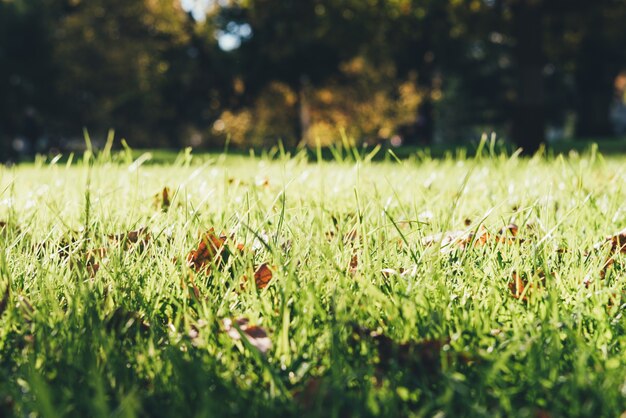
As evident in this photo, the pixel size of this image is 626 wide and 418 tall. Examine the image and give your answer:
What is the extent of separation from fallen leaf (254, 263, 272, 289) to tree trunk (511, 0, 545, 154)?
9099mm

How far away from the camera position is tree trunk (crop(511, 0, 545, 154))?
10148 mm

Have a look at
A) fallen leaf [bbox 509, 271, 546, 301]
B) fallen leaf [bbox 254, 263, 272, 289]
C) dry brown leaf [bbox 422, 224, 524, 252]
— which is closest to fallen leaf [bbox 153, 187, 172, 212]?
fallen leaf [bbox 254, 263, 272, 289]

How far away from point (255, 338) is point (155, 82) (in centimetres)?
2539

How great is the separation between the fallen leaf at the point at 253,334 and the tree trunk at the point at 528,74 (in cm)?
942

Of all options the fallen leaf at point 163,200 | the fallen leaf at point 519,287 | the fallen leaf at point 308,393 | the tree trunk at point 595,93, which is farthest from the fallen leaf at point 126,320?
the tree trunk at point 595,93

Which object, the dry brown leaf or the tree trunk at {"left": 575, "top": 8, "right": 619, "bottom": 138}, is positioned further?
the tree trunk at {"left": 575, "top": 8, "right": 619, "bottom": 138}

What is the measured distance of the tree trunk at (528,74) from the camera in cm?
1015

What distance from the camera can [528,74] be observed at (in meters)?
10.4

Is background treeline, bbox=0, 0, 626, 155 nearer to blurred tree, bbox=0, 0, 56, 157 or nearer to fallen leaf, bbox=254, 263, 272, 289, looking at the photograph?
blurred tree, bbox=0, 0, 56, 157

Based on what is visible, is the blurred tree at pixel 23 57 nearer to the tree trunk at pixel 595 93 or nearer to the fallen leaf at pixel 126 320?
the tree trunk at pixel 595 93

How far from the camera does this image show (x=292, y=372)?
125 centimetres

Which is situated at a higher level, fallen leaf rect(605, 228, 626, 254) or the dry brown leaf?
the dry brown leaf

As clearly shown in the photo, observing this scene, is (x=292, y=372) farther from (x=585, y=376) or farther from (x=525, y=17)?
(x=525, y=17)

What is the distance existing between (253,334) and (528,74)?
1003cm
